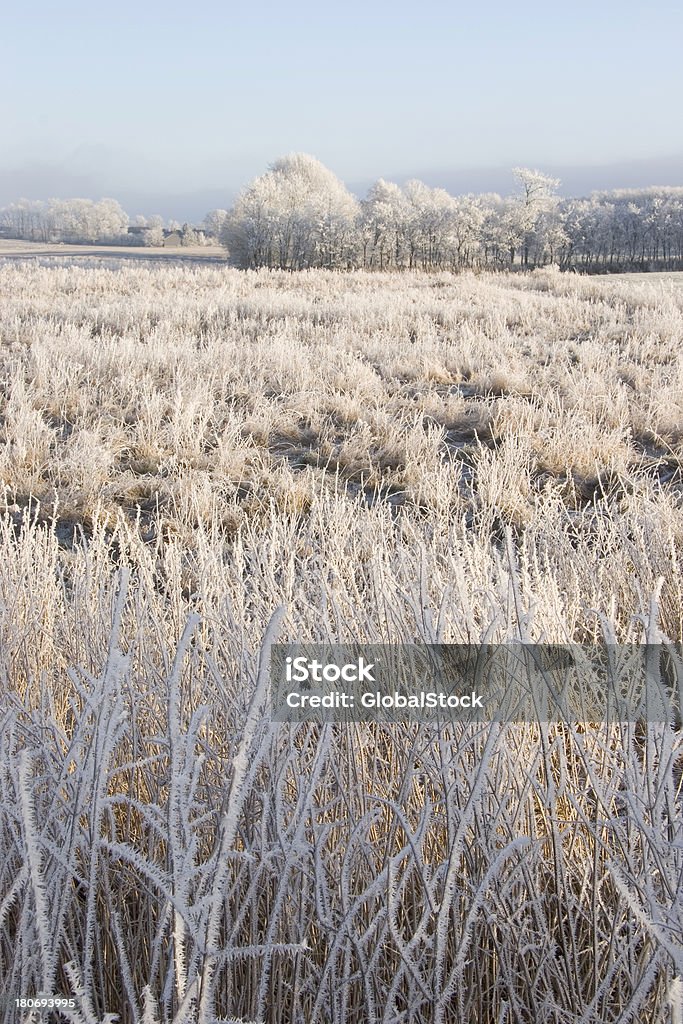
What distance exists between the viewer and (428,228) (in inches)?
1930

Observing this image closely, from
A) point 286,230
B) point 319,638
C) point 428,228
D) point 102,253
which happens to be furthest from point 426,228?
point 319,638

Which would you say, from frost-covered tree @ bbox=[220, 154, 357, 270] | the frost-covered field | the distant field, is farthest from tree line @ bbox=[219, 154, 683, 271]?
the frost-covered field

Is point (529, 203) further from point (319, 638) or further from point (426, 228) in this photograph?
point (319, 638)

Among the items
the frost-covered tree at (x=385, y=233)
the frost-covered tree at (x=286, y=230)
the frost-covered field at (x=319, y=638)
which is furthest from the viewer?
the frost-covered tree at (x=385, y=233)

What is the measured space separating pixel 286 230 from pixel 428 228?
31.9 feet

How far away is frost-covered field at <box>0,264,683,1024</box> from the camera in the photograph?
1.27 metres

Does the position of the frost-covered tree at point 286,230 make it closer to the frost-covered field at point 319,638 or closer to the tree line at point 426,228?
the tree line at point 426,228

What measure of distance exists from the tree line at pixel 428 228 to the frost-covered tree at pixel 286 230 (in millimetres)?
56

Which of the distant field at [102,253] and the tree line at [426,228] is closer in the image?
the tree line at [426,228]

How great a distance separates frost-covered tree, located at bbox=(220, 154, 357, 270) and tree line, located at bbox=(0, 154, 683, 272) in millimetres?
56

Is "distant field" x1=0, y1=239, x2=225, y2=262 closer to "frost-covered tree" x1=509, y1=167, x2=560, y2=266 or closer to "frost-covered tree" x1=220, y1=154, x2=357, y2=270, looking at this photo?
"frost-covered tree" x1=220, y1=154, x2=357, y2=270

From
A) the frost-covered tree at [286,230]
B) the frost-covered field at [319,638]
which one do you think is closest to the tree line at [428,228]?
the frost-covered tree at [286,230]

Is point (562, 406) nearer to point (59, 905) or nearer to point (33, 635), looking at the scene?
point (33, 635)

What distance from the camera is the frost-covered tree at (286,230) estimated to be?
4422cm
